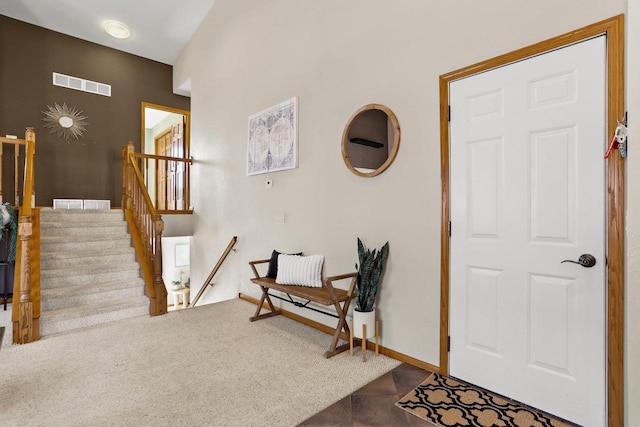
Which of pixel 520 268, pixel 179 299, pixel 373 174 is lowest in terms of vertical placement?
pixel 179 299

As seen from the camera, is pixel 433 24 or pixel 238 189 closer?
pixel 433 24

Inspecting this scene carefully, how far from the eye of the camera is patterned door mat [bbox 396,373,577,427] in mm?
1870

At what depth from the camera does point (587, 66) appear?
1812 mm

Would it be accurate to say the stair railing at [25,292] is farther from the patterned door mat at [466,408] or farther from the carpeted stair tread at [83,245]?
the patterned door mat at [466,408]

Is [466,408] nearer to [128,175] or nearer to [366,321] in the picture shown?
[366,321]

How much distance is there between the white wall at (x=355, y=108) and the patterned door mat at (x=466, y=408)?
33 centimetres

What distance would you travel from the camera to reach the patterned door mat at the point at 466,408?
73.6 inches

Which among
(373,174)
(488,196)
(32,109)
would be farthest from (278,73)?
(32,109)

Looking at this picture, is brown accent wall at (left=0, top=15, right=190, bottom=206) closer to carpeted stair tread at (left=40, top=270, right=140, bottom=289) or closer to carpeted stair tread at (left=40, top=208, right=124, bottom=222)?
carpeted stair tread at (left=40, top=208, right=124, bottom=222)

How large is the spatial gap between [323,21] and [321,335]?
10.2 ft

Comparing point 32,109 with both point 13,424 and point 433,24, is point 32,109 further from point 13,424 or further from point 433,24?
point 433,24

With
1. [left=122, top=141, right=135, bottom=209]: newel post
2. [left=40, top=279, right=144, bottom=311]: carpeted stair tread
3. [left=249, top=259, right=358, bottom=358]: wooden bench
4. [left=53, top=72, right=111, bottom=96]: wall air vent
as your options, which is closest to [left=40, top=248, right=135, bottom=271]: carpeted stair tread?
[left=40, top=279, right=144, bottom=311]: carpeted stair tread

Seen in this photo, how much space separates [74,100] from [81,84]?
12.8 inches

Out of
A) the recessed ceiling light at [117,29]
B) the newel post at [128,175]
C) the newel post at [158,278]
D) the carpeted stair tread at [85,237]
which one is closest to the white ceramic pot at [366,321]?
the newel post at [158,278]
